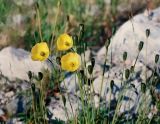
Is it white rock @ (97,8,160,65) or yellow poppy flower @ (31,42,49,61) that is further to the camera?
white rock @ (97,8,160,65)

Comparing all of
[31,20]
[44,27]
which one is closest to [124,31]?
[44,27]

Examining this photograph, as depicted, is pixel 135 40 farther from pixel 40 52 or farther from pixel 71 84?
pixel 40 52

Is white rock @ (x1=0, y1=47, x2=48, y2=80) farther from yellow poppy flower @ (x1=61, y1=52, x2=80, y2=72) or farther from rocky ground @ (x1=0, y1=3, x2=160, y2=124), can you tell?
yellow poppy flower @ (x1=61, y1=52, x2=80, y2=72)

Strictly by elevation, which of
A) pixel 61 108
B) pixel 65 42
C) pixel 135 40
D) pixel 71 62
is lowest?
pixel 61 108

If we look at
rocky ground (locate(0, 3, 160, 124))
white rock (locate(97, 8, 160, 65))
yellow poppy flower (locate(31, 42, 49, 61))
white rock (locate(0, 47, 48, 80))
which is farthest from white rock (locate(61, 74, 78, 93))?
yellow poppy flower (locate(31, 42, 49, 61))

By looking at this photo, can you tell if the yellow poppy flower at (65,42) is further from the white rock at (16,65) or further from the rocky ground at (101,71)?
the white rock at (16,65)

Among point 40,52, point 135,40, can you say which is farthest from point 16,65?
point 40,52

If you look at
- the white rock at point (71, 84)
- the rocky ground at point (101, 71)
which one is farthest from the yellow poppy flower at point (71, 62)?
the white rock at point (71, 84)

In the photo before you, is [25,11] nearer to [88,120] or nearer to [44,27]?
[44,27]
